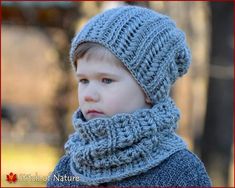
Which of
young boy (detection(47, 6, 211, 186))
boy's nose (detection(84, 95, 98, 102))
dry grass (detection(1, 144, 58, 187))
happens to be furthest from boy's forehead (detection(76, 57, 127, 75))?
dry grass (detection(1, 144, 58, 187))

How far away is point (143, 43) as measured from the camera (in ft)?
8.80

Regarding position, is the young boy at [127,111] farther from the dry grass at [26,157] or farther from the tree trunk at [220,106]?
the dry grass at [26,157]

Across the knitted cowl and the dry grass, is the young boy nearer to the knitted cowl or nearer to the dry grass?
the knitted cowl

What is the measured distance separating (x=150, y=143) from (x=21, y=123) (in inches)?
334

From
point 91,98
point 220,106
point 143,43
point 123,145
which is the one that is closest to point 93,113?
point 91,98

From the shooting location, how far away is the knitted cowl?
8.42 feet

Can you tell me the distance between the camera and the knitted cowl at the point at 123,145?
2.57 metres

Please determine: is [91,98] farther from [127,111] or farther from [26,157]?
[26,157]

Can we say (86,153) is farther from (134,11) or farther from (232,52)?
(232,52)

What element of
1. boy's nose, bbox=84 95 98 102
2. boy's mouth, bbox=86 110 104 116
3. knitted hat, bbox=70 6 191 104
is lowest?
boy's mouth, bbox=86 110 104 116

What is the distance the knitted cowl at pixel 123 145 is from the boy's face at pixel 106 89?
0.04 meters

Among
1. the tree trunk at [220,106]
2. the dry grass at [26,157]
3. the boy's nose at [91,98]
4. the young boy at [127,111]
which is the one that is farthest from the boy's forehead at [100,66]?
the dry grass at [26,157]

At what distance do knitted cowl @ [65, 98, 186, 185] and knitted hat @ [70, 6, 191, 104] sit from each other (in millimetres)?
144

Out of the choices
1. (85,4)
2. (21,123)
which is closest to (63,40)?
(85,4)
